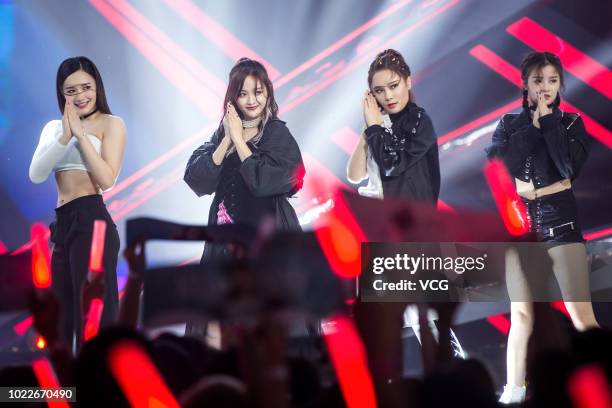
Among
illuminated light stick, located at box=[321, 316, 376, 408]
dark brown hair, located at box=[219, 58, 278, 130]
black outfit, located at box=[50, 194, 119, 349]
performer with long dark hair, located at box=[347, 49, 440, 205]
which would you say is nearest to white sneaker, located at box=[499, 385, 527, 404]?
illuminated light stick, located at box=[321, 316, 376, 408]

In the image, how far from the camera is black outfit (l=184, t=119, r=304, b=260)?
13.4 ft

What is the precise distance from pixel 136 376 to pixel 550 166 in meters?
2.90

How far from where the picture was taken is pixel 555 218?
4078 mm

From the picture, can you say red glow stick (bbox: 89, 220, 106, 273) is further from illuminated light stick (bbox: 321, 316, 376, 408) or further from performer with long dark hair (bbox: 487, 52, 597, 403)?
performer with long dark hair (bbox: 487, 52, 597, 403)

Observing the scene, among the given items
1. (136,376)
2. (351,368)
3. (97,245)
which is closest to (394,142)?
(97,245)

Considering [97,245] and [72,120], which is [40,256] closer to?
[97,245]

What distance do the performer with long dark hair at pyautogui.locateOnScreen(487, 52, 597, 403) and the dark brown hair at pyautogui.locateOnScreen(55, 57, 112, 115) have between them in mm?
2099

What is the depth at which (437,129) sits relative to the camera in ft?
13.8

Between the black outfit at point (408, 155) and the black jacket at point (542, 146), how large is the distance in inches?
13.6

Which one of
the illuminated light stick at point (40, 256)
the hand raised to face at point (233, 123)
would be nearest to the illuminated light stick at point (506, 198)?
the hand raised to face at point (233, 123)

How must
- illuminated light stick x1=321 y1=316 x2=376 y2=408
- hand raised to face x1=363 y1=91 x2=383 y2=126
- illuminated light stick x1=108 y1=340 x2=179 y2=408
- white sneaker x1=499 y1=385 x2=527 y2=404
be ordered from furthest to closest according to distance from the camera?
hand raised to face x1=363 y1=91 x2=383 y2=126 < white sneaker x1=499 y1=385 x2=527 y2=404 < illuminated light stick x1=321 y1=316 x2=376 y2=408 < illuminated light stick x1=108 y1=340 x2=179 y2=408

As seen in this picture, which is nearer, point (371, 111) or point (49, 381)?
point (49, 381)

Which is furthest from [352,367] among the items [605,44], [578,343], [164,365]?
[605,44]

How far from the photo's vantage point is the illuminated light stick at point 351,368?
209 cm
